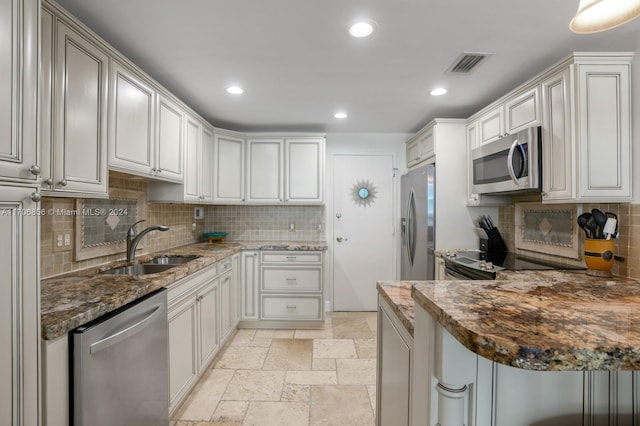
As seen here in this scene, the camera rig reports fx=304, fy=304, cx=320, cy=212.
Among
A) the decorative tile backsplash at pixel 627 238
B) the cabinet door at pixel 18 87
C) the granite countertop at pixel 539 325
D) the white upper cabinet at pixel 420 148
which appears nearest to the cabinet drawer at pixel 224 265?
the cabinet door at pixel 18 87

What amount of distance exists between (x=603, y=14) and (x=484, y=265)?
5.54ft

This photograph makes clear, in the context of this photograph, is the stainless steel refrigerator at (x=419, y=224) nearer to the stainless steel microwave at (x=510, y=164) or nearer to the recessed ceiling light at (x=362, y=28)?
the stainless steel microwave at (x=510, y=164)

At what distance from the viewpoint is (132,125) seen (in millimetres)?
1946

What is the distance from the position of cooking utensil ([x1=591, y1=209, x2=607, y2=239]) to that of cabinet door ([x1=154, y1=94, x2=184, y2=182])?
2896 mm

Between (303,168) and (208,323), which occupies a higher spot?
(303,168)

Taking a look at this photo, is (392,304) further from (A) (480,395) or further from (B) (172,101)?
(B) (172,101)

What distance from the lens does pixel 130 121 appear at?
6.32 feet

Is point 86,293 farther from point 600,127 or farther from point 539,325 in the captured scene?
point 600,127

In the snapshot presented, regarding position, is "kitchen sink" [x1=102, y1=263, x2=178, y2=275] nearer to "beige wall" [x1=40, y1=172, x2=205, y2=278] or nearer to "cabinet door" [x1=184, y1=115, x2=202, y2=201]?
"beige wall" [x1=40, y1=172, x2=205, y2=278]

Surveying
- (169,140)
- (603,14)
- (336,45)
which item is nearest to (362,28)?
(336,45)

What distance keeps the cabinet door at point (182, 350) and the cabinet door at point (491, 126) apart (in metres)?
2.77

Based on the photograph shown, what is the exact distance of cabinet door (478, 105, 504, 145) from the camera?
8.26 ft

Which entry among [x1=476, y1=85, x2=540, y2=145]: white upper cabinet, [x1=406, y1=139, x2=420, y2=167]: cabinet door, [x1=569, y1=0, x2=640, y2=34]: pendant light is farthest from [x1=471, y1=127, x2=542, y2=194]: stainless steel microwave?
[x1=569, y1=0, x2=640, y2=34]: pendant light

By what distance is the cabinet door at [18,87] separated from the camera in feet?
2.78
